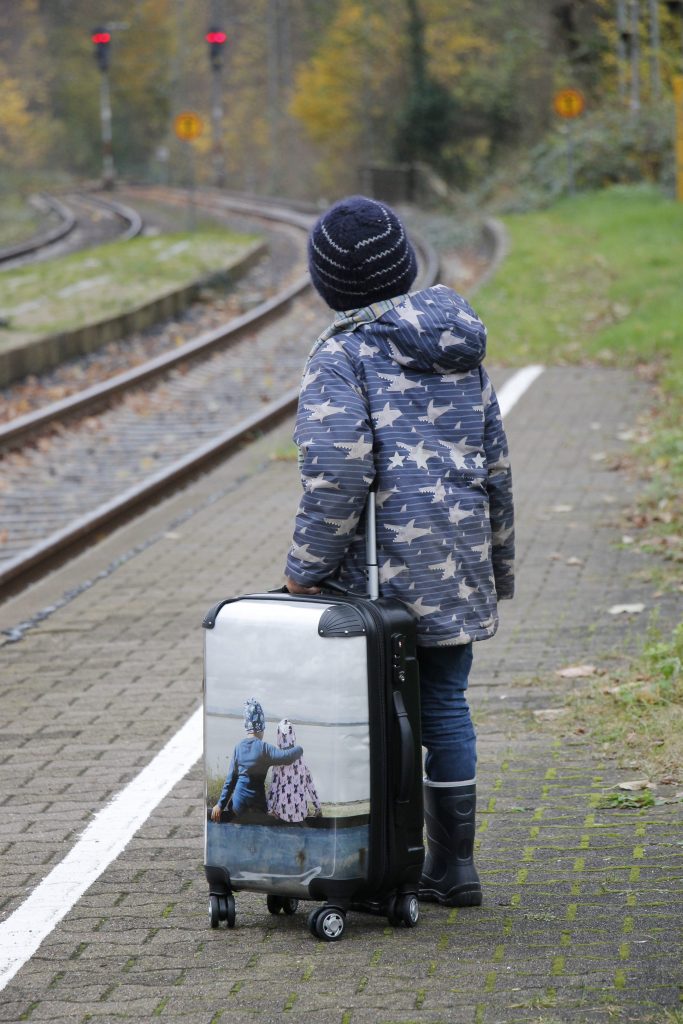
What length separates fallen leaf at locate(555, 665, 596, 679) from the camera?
614 centimetres

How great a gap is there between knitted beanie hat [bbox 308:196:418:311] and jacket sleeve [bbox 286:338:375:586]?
0.55ft

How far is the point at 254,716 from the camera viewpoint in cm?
377

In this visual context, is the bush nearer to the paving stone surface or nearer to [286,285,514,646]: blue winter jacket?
the paving stone surface

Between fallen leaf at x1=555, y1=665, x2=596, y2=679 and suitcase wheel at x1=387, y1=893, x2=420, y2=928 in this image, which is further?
fallen leaf at x1=555, y1=665, x2=596, y2=679

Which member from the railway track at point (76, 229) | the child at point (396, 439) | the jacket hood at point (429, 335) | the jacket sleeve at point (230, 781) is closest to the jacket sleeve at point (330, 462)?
the child at point (396, 439)

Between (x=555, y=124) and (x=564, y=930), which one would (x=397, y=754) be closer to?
(x=564, y=930)

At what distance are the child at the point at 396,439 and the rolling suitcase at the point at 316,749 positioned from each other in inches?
3.1

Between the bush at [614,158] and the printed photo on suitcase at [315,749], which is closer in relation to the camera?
the printed photo on suitcase at [315,749]

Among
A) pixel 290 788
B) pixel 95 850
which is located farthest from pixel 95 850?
pixel 290 788

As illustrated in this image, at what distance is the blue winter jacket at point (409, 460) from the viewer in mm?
3834

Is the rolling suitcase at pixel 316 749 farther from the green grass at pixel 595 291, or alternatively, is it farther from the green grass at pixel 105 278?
the green grass at pixel 105 278

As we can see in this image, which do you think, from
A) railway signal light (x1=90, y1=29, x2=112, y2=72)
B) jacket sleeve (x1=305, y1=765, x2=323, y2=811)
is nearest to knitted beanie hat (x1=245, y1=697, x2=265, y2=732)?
jacket sleeve (x1=305, y1=765, x2=323, y2=811)

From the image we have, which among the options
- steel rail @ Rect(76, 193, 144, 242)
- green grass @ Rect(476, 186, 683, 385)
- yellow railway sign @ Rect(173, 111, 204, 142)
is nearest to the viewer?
green grass @ Rect(476, 186, 683, 385)

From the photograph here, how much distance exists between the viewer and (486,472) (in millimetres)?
4027
